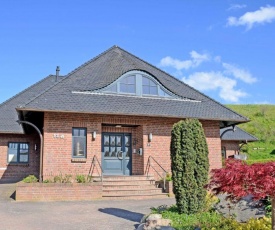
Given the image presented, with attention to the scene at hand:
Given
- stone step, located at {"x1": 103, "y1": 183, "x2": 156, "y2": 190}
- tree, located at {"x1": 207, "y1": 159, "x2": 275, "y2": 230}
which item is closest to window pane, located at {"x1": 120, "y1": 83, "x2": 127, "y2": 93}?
stone step, located at {"x1": 103, "y1": 183, "x2": 156, "y2": 190}

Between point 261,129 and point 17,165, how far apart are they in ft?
91.0

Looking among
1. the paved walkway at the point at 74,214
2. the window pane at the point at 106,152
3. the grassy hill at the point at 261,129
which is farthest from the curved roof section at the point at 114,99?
the grassy hill at the point at 261,129

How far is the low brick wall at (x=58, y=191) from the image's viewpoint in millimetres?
12500

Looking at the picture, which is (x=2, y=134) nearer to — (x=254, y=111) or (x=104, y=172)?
(x=104, y=172)

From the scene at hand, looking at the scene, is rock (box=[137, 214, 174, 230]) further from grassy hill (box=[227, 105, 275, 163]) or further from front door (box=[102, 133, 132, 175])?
grassy hill (box=[227, 105, 275, 163])

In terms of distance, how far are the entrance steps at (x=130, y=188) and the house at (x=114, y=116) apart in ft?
4.74

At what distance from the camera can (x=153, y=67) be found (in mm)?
21094

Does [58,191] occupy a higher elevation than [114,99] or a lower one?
lower

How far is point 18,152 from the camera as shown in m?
22.1

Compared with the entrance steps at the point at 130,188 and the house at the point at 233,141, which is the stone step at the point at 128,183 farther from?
the house at the point at 233,141

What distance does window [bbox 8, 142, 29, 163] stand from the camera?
21969 mm

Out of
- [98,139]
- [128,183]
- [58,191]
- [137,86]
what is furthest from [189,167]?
[137,86]

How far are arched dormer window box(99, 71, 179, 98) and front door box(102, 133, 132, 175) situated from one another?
2.21 metres

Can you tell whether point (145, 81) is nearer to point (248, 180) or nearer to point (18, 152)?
point (18, 152)
